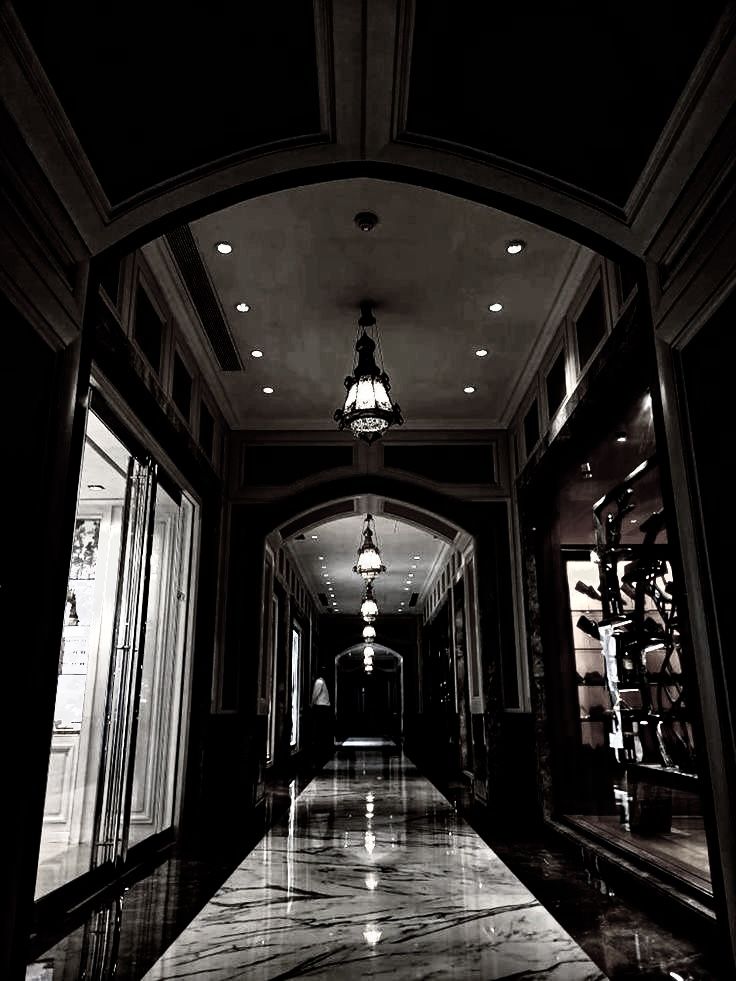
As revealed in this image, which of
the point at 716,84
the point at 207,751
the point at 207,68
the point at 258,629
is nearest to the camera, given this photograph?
the point at 716,84

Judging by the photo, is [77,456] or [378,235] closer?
[77,456]

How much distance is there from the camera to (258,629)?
684cm

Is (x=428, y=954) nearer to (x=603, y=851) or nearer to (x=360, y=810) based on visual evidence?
(x=603, y=851)

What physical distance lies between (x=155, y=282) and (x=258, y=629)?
11.4ft

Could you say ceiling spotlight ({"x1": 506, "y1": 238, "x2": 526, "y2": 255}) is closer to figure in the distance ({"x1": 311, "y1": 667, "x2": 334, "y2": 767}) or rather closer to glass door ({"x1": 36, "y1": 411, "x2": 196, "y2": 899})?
glass door ({"x1": 36, "y1": 411, "x2": 196, "y2": 899})

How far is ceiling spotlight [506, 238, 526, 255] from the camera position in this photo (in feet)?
14.8

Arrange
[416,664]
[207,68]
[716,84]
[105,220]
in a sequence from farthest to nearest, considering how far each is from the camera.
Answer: [416,664], [105,220], [207,68], [716,84]

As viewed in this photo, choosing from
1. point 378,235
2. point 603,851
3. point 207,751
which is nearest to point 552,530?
point 603,851

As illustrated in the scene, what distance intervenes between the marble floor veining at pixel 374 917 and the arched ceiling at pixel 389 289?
3755 millimetres

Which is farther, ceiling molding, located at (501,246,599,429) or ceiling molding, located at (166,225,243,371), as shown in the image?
ceiling molding, located at (501,246,599,429)

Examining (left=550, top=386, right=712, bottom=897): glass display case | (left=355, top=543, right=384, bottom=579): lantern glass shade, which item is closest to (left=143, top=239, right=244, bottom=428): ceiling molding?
(left=550, top=386, right=712, bottom=897): glass display case

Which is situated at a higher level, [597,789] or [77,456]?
[77,456]

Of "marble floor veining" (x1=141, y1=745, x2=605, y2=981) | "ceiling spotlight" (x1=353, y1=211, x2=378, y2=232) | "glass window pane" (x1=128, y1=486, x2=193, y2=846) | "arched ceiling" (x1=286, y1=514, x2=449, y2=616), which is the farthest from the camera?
"arched ceiling" (x1=286, y1=514, x2=449, y2=616)

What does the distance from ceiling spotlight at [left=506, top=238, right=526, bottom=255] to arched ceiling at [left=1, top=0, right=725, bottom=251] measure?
1.63 m
